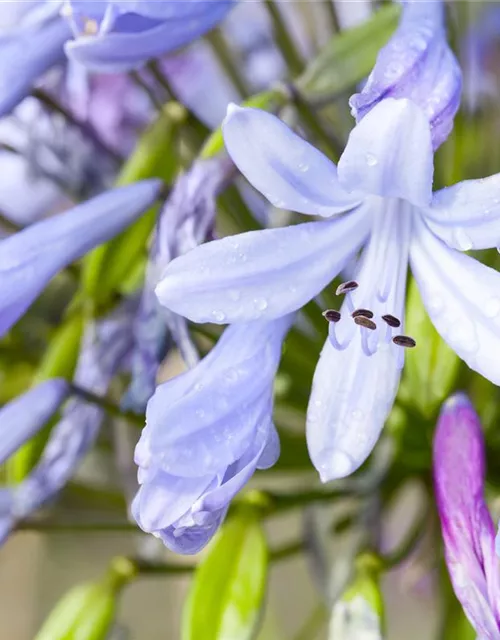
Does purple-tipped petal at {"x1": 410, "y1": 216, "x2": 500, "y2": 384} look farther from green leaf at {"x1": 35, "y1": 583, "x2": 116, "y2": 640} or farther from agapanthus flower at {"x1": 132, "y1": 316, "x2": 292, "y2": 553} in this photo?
green leaf at {"x1": 35, "y1": 583, "x2": 116, "y2": 640}

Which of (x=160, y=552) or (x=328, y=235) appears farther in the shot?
(x=160, y=552)

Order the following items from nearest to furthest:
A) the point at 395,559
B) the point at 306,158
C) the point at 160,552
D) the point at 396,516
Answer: the point at 306,158, the point at 395,559, the point at 160,552, the point at 396,516

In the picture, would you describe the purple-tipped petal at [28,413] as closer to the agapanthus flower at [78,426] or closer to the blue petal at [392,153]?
the agapanthus flower at [78,426]

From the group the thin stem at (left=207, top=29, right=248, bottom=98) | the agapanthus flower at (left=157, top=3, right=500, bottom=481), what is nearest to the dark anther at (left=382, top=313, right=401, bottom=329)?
the agapanthus flower at (left=157, top=3, right=500, bottom=481)

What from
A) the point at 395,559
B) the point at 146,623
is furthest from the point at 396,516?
the point at 395,559

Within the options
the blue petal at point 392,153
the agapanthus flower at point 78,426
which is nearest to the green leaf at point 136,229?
the agapanthus flower at point 78,426

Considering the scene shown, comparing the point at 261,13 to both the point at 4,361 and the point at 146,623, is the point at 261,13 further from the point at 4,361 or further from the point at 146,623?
the point at 146,623

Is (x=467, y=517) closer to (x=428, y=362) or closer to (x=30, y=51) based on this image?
(x=428, y=362)

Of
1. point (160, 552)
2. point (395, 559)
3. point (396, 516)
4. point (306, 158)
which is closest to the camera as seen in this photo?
point (306, 158)
